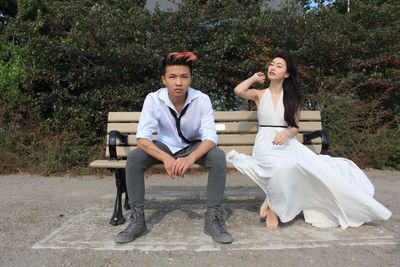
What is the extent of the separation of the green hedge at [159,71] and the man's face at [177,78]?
9.43ft

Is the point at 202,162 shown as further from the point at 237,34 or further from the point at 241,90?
the point at 237,34

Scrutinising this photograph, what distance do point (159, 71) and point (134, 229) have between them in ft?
12.4

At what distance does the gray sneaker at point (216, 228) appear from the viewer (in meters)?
3.23

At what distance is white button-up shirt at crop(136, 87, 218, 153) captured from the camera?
356 cm

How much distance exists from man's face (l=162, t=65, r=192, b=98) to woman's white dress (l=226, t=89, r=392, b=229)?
2.67 feet

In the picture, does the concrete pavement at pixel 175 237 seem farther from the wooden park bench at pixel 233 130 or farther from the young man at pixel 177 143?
the wooden park bench at pixel 233 130

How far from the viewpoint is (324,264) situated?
2.89 m

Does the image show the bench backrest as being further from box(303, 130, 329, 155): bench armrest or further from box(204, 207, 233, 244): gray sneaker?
box(204, 207, 233, 244): gray sneaker

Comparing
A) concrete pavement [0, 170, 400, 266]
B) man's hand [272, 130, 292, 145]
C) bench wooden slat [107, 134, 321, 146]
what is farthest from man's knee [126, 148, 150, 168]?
man's hand [272, 130, 292, 145]

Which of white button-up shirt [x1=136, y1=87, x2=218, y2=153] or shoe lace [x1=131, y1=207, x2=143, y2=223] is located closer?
shoe lace [x1=131, y1=207, x2=143, y2=223]

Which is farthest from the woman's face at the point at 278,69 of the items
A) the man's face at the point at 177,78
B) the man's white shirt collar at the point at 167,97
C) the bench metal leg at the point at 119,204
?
the bench metal leg at the point at 119,204

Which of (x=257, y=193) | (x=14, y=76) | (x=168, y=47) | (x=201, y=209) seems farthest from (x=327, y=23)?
(x=14, y=76)

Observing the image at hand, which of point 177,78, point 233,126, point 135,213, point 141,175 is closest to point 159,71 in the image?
point 233,126

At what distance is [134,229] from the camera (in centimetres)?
332
